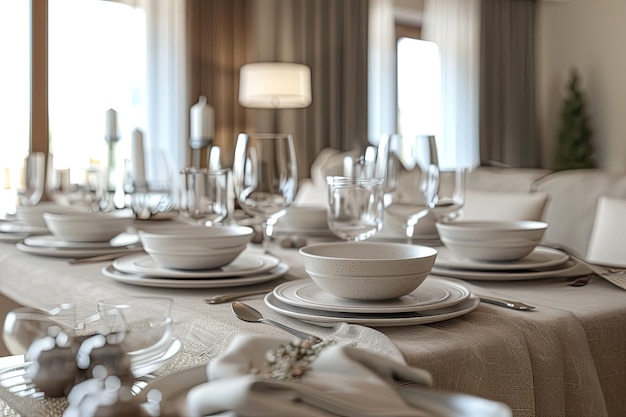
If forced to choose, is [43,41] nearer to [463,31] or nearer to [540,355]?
[463,31]

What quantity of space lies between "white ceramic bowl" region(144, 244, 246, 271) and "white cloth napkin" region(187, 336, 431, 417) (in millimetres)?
558

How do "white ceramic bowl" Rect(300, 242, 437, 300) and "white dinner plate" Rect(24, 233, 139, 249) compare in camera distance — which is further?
"white dinner plate" Rect(24, 233, 139, 249)

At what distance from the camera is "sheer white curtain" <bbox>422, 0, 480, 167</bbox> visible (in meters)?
6.60

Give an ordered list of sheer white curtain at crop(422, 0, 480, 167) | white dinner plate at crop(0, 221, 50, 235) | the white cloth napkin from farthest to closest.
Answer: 1. sheer white curtain at crop(422, 0, 480, 167)
2. white dinner plate at crop(0, 221, 50, 235)
3. the white cloth napkin

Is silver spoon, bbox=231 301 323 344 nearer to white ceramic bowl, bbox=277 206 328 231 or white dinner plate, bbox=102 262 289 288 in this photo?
white dinner plate, bbox=102 262 289 288

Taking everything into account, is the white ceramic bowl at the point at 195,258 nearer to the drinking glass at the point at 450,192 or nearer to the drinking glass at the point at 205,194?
the drinking glass at the point at 205,194

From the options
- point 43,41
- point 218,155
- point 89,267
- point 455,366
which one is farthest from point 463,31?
point 455,366

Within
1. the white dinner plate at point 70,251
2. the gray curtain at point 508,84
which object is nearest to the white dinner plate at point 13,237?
the white dinner plate at point 70,251

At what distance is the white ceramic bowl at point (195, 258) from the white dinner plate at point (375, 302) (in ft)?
0.61

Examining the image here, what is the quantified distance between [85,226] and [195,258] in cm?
52

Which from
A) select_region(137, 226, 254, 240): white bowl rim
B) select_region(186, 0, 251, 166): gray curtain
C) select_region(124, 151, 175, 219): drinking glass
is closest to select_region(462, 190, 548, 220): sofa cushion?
select_region(124, 151, 175, 219): drinking glass

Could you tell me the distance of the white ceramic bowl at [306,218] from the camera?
1789mm

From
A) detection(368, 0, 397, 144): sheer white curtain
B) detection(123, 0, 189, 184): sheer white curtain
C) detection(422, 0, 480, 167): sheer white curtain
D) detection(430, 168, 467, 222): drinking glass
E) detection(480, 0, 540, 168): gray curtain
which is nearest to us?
detection(430, 168, 467, 222): drinking glass

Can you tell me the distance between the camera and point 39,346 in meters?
0.64
